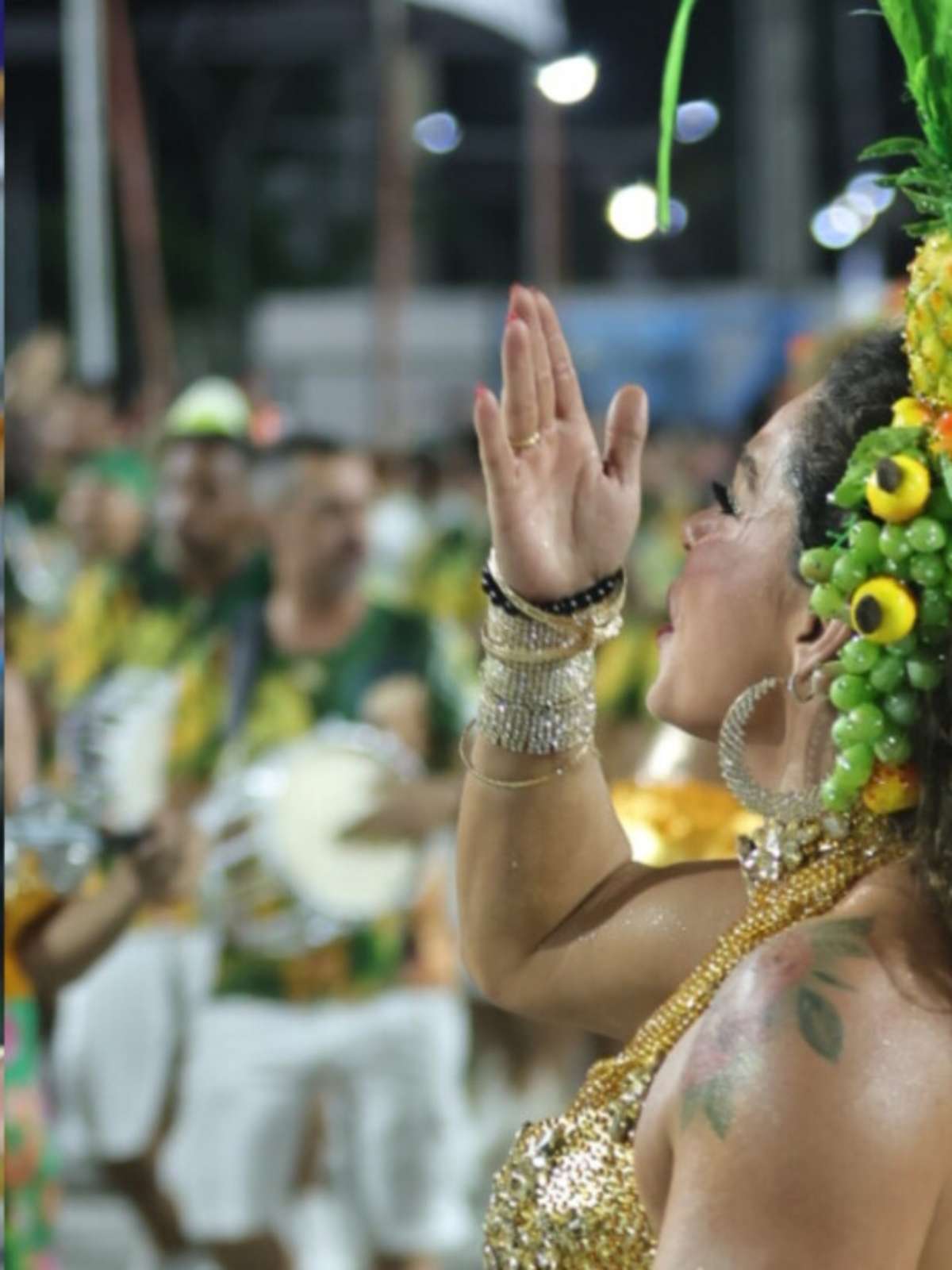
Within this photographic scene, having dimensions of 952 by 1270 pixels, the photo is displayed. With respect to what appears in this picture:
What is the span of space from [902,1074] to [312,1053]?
4147mm

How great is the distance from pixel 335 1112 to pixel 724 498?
12.9 feet

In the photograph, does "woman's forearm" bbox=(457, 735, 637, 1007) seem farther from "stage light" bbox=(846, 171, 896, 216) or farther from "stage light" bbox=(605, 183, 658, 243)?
"stage light" bbox=(846, 171, 896, 216)

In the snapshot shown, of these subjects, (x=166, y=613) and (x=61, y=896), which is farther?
(x=166, y=613)

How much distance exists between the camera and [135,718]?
6.33 m

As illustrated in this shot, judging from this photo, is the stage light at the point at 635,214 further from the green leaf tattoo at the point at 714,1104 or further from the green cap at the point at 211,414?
the green cap at the point at 211,414

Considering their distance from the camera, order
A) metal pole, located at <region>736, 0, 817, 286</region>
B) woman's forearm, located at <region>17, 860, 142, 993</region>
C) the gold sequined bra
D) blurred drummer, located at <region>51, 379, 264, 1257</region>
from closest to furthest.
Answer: the gold sequined bra
woman's forearm, located at <region>17, 860, 142, 993</region>
blurred drummer, located at <region>51, 379, 264, 1257</region>
metal pole, located at <region>736, 0, 817, 286</region>

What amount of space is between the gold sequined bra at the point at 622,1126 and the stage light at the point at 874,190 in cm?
59

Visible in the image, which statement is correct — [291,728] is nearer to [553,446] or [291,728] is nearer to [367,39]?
[553,446]

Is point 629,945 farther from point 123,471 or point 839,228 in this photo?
point 123,471

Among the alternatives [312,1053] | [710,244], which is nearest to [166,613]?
[312,1053]

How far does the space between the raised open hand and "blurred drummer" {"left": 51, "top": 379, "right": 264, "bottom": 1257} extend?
338 cm

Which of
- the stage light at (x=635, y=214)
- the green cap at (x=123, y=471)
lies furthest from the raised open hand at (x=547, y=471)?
the green cap at (x=123, y=471)

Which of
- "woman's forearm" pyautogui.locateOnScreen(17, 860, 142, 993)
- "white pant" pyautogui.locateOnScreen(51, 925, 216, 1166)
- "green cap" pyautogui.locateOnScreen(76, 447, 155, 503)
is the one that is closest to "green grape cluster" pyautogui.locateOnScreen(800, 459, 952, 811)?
"woman's forearm" pyautogui.locateOnScreen(17, 860, 142, 993)

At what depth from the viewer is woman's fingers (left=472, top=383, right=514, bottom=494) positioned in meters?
2.43
